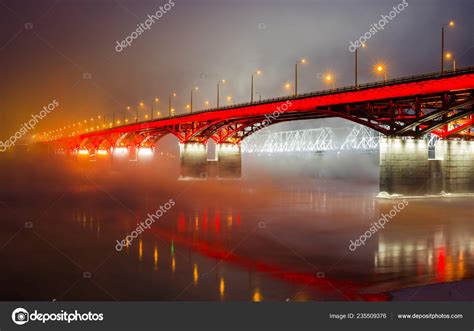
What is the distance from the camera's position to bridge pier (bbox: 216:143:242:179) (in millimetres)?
71500

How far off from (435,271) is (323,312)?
734 cm

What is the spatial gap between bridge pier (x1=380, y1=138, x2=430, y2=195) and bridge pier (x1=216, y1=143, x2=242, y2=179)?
33.9m

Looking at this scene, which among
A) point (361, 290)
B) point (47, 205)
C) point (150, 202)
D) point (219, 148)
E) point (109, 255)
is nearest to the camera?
point (361, 290)

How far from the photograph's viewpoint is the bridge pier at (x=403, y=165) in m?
39.7

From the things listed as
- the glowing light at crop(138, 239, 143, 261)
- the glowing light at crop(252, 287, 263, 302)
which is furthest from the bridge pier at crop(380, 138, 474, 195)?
the glowing light at crop(252, 287, 263, 302)

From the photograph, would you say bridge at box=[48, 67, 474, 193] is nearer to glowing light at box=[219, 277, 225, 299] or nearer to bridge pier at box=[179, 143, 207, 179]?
bridge pier at box=[179, 143, 207, 179]

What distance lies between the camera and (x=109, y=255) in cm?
1762

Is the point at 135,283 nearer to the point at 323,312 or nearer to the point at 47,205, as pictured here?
the point at 323,312

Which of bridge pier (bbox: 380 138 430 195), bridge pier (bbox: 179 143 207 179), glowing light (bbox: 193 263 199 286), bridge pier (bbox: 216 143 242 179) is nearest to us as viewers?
glowing light (bbox: 193 263 199 286)

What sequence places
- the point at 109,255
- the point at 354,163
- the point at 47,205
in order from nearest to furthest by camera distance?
the point at 109,255 → the point at 47,205 → the point at 354,163

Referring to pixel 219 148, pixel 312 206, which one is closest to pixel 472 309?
pixel 312 206

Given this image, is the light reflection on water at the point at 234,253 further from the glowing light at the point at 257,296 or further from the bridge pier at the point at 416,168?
the bridge pier at the point at 416,168

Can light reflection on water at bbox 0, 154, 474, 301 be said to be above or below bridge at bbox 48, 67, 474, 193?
below

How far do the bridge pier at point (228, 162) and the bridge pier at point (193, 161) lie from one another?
2.25m
